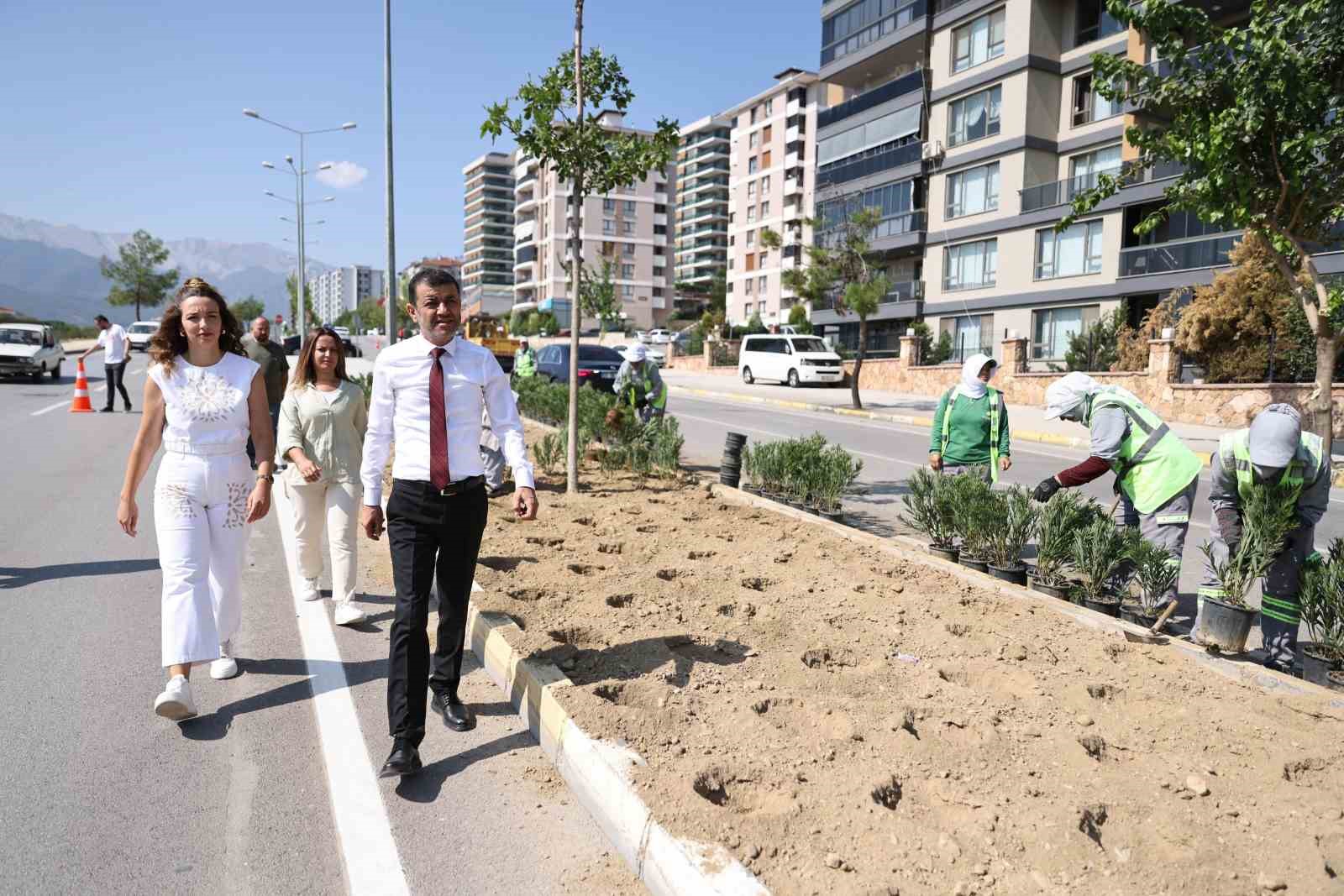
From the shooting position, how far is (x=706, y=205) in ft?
363

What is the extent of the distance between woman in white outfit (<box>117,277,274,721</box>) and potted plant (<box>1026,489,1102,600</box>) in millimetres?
4356

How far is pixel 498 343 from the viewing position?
123ft

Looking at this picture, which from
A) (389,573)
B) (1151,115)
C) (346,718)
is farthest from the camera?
(1151,115)

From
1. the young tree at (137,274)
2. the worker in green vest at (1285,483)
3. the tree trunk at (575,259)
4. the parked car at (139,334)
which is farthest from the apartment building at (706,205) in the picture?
the worker in green vest at (1285,483)

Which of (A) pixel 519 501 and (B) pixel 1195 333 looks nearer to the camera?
(A) pixel 519 501

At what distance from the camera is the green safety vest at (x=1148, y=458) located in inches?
206

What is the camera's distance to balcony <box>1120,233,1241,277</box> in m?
26.6

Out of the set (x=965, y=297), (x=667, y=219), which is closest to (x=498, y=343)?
(x=965, y=297)

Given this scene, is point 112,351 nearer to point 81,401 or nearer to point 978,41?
point 81,401

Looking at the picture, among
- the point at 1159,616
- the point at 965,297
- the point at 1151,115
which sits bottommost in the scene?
the point at 1159,616

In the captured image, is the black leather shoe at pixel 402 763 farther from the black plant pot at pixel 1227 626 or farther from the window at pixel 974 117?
the window at pixel 974 117

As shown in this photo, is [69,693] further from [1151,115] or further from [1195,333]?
[1151,115]

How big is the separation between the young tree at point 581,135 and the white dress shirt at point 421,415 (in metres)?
4.60

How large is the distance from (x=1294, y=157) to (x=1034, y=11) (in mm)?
24725
